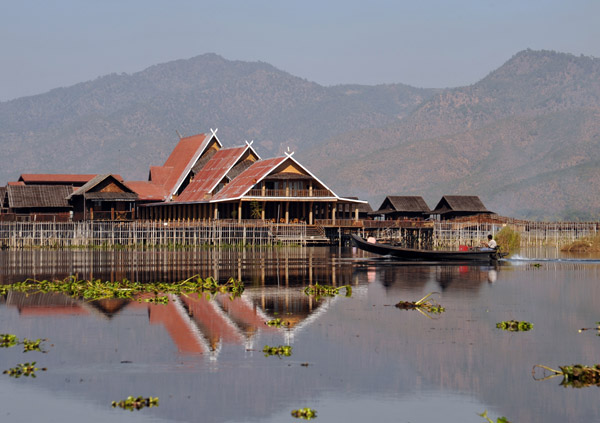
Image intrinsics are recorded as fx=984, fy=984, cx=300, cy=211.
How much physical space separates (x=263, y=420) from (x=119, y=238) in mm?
62689

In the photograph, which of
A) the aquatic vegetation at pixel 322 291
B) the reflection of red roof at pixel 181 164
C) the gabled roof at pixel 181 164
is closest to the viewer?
the aquatic vegetation at pixel 322 291

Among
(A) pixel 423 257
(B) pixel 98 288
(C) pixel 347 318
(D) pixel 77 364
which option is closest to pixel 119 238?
(A) pixel 423 257

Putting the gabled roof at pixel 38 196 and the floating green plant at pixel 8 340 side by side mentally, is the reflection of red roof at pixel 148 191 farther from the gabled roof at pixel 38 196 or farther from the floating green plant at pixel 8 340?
the floating green plant at pixel 8 340

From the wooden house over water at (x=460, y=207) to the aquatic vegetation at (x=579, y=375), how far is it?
83.3 m

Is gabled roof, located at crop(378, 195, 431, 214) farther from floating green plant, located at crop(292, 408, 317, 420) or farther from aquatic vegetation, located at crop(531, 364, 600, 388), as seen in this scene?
floating green plant, located at crop(292, 408, 317, 420)

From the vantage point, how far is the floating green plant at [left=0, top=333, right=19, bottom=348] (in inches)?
843

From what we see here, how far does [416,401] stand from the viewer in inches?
664

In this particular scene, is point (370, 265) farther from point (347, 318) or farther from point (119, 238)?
point (119, 238)

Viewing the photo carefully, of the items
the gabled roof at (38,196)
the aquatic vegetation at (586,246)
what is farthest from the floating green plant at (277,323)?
the gabled roof at (38,196)

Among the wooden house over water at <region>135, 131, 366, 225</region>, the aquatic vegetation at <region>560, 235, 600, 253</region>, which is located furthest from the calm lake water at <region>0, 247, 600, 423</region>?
the wooden house over water at <region>135, 131, 366, 225</region>

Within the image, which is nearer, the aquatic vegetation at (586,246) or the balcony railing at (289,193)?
the aquatic vegetation at (586,246)

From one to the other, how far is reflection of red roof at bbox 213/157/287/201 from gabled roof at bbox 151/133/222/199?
32.3 ft

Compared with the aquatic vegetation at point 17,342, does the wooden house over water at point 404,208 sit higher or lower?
higher

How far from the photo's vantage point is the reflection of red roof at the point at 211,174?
85.4 metres
